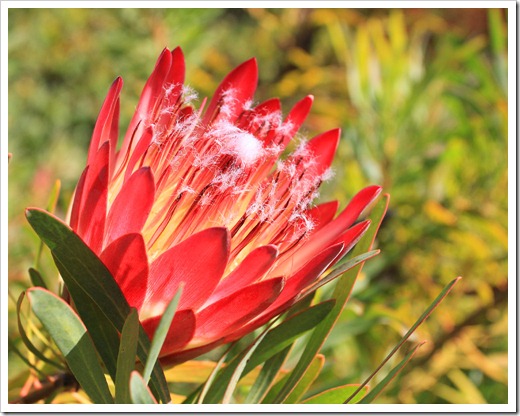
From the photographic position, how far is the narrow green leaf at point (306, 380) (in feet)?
1.78

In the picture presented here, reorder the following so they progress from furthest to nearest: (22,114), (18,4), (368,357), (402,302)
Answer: (22,114)
(368,357)
(402,302)
(18,4)

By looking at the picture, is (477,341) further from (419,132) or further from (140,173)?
(140,173)

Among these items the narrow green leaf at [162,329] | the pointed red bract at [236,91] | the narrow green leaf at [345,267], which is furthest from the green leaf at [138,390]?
the pointed red bract at [236,91]

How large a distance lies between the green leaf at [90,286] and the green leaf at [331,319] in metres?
0.12

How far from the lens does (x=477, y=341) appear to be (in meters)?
1.10

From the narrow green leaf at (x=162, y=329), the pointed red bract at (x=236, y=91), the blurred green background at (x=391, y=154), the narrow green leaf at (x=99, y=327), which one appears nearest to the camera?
the narrow green leaf at (x=162, y=329)

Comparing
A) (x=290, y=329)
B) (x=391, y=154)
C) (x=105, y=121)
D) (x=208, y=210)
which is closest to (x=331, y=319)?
(x=290, y=329)

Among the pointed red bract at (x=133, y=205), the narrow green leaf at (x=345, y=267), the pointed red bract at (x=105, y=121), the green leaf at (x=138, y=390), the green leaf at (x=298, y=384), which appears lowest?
the green leaf at (x=298, y=384)

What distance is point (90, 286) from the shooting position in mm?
417

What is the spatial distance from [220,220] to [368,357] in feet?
2.16

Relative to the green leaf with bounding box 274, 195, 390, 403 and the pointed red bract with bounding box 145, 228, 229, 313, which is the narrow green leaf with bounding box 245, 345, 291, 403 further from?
the pointed red bract with bounding box 145, 228, 229, 313

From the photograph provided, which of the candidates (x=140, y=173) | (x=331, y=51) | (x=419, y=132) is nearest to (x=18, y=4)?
(x=140, y=173)

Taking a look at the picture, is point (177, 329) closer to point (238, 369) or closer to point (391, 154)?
point (238, 369)

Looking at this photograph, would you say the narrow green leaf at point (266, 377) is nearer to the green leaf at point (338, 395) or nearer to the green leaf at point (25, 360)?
the green leaf at point (338, 395)
